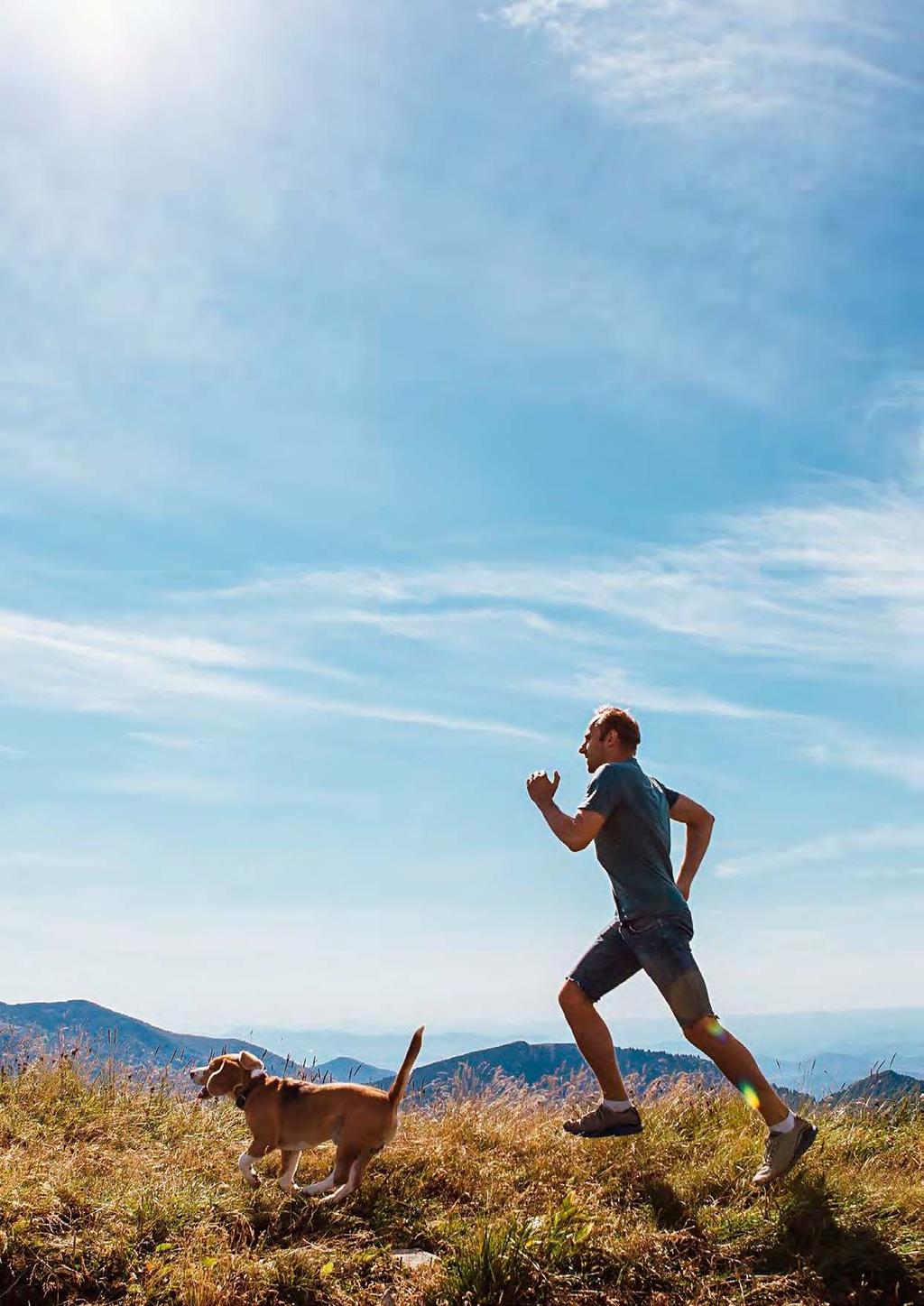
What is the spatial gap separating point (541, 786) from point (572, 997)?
1451mm

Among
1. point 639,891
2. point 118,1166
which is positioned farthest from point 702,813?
point 118,1166

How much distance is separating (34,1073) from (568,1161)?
4.74 metres

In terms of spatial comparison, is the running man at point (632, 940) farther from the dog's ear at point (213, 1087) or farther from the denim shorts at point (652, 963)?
the dog's ear at point (213, 1087)

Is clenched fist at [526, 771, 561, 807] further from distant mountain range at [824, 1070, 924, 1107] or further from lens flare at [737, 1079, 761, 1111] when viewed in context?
distant mountain range at [824, 1070, 924, 1107]

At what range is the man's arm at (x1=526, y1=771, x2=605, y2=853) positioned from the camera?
21.9 ft

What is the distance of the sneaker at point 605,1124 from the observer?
697 centimetres

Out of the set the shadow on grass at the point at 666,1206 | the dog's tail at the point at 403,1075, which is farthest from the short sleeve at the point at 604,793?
the shadow on grass at the point at 666,1206

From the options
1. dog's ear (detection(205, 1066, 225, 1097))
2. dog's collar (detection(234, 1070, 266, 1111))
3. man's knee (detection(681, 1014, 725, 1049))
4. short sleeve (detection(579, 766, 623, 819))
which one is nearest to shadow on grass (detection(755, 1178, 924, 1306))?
man's knee (detection(681, 1014, 725, 1049))

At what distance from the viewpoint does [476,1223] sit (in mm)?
5984

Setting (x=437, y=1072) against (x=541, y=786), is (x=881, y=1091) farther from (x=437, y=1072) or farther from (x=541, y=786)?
(x=541, y=786)

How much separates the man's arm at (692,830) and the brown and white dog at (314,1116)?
2.19m

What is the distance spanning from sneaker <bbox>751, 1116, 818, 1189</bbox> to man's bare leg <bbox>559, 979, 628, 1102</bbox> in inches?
39.8

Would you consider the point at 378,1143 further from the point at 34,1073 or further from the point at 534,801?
the point at 34,1073

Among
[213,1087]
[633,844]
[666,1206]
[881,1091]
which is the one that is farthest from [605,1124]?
[881,1091]
